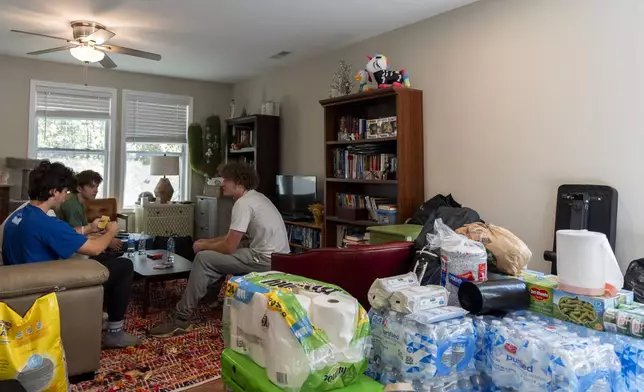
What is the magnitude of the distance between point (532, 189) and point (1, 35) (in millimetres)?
5011

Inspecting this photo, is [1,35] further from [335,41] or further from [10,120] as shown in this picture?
[335,41]

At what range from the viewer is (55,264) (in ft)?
7.48

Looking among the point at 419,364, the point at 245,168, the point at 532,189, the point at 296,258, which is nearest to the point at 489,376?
the point at 419,364

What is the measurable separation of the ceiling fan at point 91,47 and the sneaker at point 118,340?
7.61ft

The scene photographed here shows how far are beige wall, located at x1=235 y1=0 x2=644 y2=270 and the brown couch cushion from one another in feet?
8.70

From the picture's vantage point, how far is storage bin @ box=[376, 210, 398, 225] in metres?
3.81

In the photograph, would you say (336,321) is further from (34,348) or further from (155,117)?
(155,117)

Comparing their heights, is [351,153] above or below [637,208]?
above

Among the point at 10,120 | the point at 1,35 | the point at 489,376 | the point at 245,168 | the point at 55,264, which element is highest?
the point at 1,35

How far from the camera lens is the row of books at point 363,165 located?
393 centimetres

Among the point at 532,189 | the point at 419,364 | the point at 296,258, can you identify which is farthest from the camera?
the point at 532,189

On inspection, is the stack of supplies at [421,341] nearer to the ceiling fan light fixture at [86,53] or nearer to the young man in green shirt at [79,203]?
the young man in green shirt at [79,203]

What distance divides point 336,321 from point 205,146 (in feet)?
18.5

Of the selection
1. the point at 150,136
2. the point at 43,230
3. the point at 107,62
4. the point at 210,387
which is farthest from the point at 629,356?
the point at 150,136
